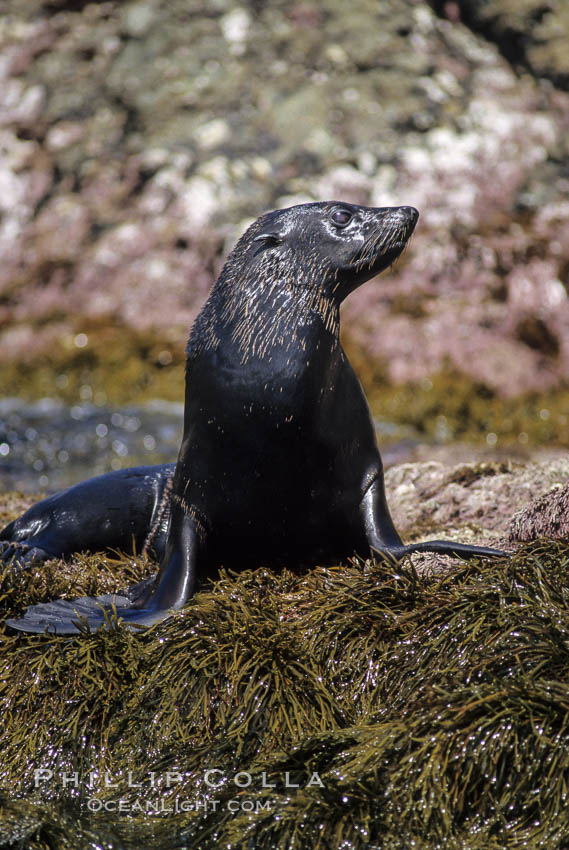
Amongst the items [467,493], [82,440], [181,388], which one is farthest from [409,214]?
[181,388]

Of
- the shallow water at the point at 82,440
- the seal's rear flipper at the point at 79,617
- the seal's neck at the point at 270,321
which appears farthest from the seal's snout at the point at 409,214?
the shallow water at the point at 82,440

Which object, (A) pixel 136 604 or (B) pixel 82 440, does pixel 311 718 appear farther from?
(B) pixel 82 440

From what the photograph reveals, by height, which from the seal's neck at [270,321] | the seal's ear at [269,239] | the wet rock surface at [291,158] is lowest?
the wet rock surface at [291,158]

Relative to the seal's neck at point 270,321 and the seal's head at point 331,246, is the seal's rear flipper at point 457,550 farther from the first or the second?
the seal's head at point 331,246

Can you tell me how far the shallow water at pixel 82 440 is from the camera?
9.88 meters

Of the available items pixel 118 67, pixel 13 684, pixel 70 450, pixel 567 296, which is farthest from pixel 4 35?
pixel 13 684

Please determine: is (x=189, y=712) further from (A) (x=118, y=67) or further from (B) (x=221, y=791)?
(A) (x=118, y=67)

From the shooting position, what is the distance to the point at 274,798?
3213 mm

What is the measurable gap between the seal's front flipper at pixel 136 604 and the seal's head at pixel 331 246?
124 centimetres

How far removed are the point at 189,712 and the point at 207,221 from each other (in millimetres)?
9733

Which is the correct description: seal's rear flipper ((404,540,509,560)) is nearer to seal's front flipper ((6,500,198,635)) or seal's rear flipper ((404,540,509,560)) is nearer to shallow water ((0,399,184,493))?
seal's front flipper ((6,500,198,635))

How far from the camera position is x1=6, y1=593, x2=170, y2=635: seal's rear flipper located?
3955mm

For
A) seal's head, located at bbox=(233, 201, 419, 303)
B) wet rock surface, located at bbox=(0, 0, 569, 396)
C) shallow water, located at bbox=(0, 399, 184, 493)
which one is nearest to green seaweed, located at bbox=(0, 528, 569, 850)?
seal's head, located at bbox=(233, 201, 419, 303)

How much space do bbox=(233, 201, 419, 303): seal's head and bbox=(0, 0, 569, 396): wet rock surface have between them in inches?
271
